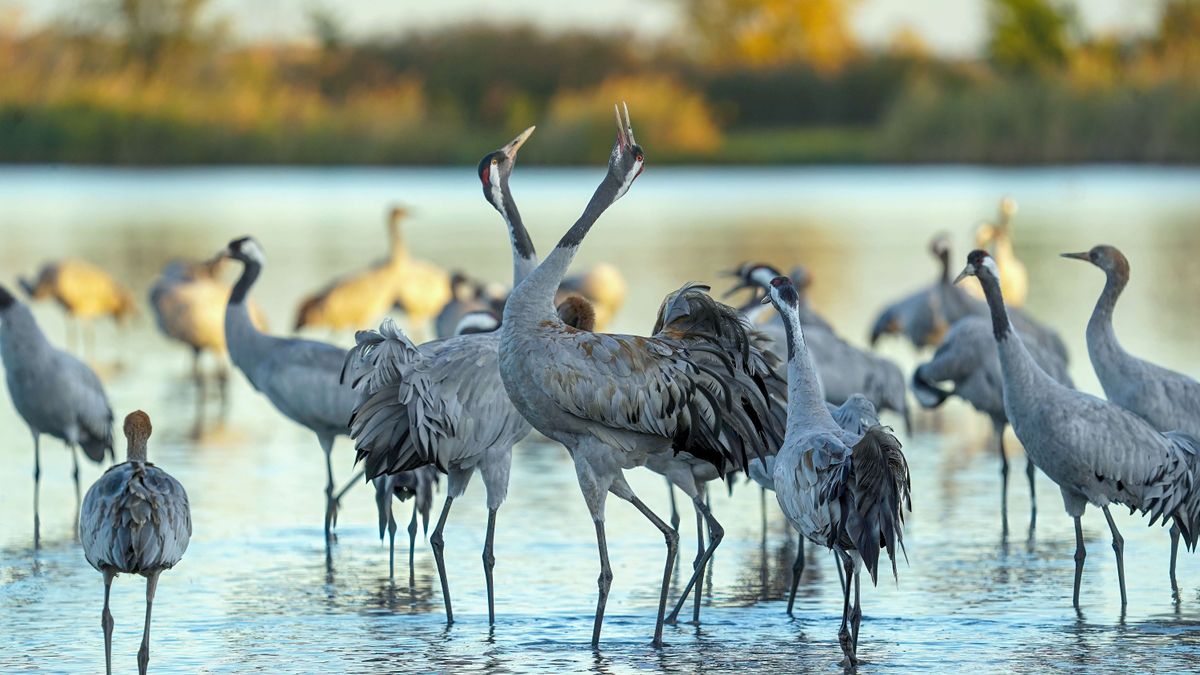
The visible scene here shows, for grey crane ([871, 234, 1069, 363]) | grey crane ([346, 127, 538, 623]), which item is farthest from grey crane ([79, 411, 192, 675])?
grey crane ([871, 234, 1069, 363])

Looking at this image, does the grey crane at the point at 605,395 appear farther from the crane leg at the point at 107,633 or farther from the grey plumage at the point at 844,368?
the grey plumage at the point at 844,368

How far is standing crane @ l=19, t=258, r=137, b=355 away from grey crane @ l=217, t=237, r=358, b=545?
7204 mm

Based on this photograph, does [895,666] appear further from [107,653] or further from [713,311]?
[107,653]

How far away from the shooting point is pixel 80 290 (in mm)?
17203

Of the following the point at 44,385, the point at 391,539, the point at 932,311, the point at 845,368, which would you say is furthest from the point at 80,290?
the point at 391,539

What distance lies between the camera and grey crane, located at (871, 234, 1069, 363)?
13.7m

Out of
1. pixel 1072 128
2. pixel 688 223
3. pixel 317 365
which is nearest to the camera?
pixel 317 365

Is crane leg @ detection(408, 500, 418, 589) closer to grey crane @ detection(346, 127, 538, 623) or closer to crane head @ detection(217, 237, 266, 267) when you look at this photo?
grey crane @ detection(346, 127, 538, 623)

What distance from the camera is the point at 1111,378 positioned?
888 cm

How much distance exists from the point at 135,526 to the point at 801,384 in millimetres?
2360

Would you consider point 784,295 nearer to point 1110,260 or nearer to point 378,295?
point 1110,260

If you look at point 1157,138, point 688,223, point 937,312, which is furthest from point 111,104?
point 937,312

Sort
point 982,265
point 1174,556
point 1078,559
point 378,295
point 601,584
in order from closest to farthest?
point 601,584
point 1078,559
point 1174,556
point 982,265
point 378,295

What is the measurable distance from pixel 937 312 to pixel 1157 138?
3017 cm
